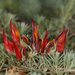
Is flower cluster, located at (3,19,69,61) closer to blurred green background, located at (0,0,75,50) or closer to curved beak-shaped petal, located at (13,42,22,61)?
curved beak-shaped petal, located at (13,42,22,61)

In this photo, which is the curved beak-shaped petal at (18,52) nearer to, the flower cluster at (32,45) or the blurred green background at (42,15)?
the flower cluster at (32,45)

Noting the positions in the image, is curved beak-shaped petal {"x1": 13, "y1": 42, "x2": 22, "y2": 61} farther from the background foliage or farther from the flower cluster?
the background foliage

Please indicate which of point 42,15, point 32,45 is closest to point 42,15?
point 42,15

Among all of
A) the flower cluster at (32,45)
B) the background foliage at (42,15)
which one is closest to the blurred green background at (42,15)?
the background foliage at (42,15)

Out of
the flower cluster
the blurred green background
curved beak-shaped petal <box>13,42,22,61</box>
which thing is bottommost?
curved beak-shaped petal <box>13,42,22,61</box>

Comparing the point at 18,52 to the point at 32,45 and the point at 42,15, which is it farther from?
the point at 42,15

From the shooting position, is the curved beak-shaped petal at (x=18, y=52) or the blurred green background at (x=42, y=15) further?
the blurred green background at (x=42, y=15)

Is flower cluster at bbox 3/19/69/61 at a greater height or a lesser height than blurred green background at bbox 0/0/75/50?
lesser

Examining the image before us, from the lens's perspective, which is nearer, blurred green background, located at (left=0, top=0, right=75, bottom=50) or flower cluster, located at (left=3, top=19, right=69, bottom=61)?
flower cluster, located at (left=3, top=19, right=69, bottom=61)

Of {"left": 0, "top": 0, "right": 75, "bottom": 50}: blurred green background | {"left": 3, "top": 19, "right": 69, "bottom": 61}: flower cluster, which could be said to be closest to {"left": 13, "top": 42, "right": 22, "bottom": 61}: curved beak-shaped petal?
{"left": 3, "top": 19, "right": 69, "bottom": 61}: flower cluster
